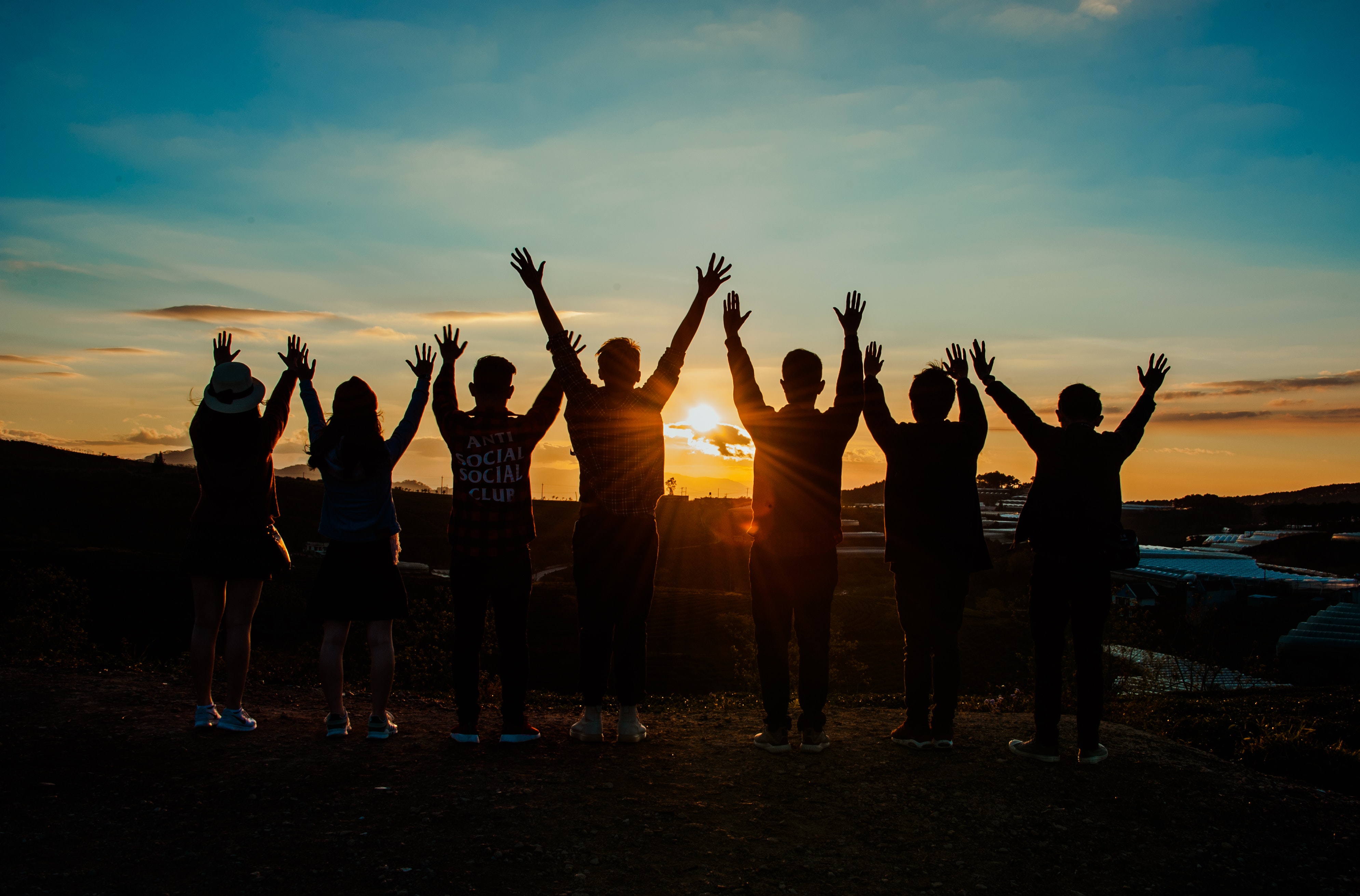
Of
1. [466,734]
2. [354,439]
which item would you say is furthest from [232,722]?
[354,439]

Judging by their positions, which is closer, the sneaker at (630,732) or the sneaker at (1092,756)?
the sneaker at (1092,756)

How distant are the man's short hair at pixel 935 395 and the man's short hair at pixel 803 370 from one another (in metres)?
0.65

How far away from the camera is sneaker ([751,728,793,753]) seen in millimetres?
5090

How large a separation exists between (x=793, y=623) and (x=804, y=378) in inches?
59.8

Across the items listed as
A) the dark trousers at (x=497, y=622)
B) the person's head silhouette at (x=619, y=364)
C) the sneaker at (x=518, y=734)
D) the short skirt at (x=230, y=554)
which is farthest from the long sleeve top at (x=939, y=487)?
the short skirt at (x=230, y=554)

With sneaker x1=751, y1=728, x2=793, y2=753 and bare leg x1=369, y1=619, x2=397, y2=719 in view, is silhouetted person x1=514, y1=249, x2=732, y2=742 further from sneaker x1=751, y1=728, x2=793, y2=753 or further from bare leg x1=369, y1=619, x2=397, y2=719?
bare leg x1=369, y1=619, x2=397, y2=719

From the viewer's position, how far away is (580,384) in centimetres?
487

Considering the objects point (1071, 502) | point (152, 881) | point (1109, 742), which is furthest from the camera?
point (1109, 742)

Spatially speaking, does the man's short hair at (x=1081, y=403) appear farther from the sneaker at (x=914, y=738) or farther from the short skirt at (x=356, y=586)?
the short skirt at (x=356, y=586)

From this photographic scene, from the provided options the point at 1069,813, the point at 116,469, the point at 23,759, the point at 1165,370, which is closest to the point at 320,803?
the point at 23,759

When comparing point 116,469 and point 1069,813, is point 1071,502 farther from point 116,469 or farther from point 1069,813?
point 116,469

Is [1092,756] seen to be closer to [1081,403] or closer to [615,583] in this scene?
[1081,403]

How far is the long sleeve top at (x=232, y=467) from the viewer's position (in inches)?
193

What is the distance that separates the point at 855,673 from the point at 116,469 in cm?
9166
